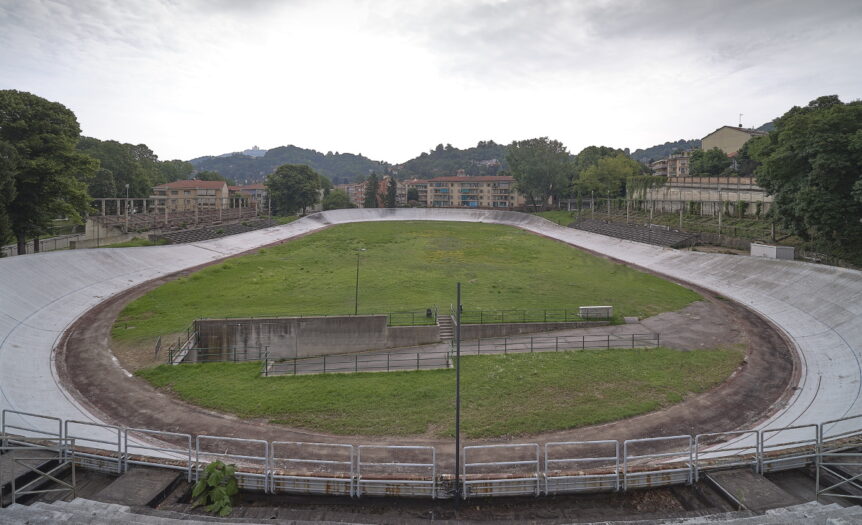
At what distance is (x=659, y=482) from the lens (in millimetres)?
12477

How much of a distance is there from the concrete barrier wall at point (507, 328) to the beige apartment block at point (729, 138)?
91178mm

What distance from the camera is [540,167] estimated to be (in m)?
110

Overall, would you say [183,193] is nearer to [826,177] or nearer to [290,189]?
[290,189]

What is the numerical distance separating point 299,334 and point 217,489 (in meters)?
19.0

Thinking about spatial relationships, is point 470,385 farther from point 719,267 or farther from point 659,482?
point 719,267

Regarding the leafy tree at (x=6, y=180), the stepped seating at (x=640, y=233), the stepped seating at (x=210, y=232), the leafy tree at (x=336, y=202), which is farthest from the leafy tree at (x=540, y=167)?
the leafy tree at (x=6, y=180)

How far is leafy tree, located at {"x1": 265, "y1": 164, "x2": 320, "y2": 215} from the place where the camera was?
345 feet

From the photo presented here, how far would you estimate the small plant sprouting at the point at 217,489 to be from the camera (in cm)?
1142

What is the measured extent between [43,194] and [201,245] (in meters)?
21.0

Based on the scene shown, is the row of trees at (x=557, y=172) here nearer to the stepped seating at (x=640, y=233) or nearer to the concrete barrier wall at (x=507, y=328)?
the stepped seating at (x=640, y=233)

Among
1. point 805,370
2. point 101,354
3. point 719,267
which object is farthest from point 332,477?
point 719,267

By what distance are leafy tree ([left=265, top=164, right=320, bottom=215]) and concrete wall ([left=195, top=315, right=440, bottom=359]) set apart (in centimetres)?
7857

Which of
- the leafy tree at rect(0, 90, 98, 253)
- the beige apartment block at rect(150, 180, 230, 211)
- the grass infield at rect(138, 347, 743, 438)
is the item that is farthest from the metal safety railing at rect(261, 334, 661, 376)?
the beige apartment block at rect(150, 180, 230, 211)

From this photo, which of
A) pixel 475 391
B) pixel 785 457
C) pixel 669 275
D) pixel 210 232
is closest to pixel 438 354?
pixel 475 391
